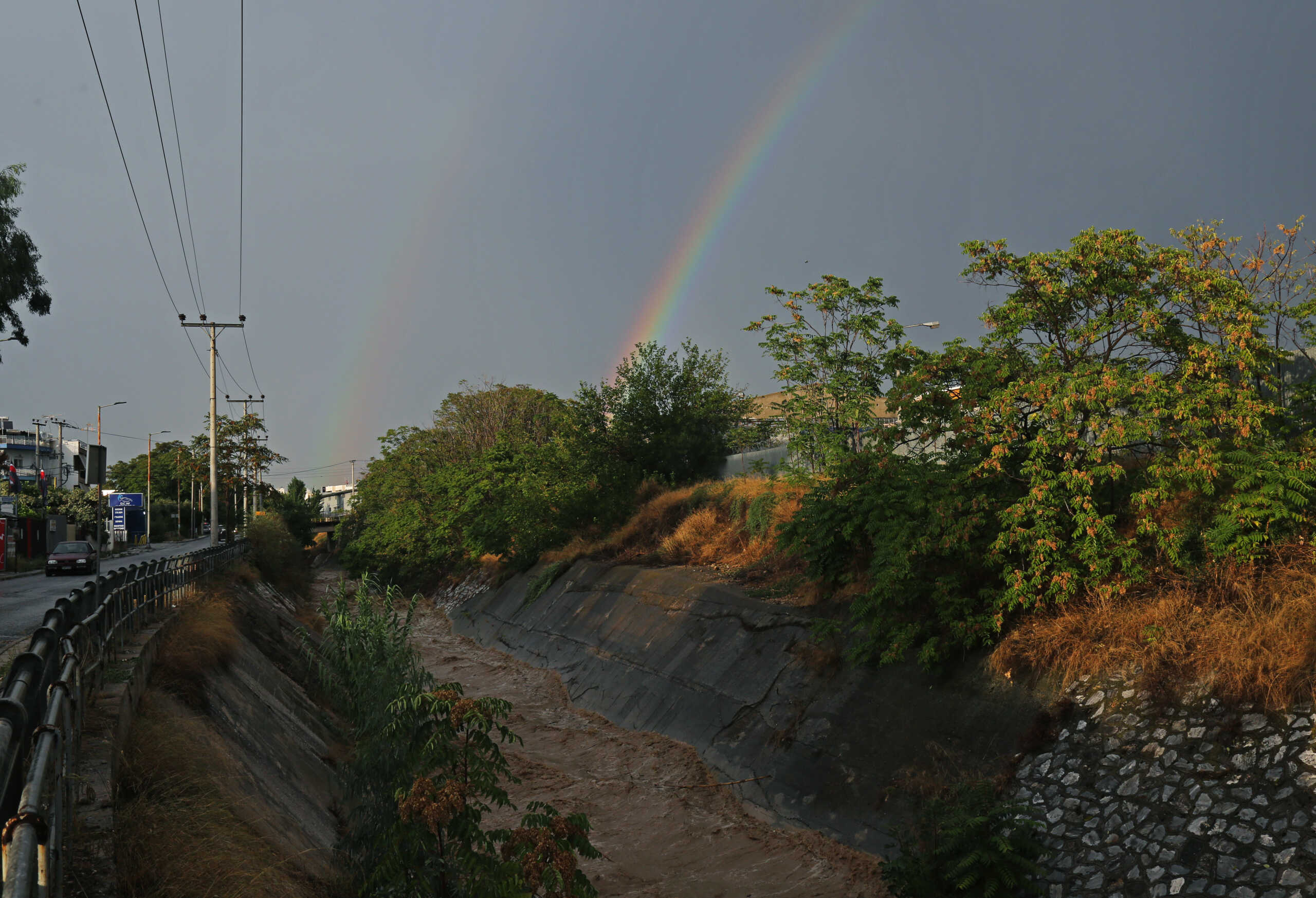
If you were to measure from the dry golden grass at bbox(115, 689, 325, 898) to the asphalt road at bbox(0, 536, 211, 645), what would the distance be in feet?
11.4

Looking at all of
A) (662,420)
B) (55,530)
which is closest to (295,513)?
(55,530)

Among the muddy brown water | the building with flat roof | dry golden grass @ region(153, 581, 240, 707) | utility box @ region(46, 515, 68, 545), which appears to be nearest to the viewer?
dry golden grass @ region(153, 581, 240, 707)

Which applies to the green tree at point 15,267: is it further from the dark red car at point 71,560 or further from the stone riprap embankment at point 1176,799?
the stone riprap embankment at point 1176,799

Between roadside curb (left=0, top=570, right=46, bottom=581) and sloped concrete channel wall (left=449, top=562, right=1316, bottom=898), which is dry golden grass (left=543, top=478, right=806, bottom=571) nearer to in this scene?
sloped concrete channel wall (left=449, top=562, right=1316, bottom=898)

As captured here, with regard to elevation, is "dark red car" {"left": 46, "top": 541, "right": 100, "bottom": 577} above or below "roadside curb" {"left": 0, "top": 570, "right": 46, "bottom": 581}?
above

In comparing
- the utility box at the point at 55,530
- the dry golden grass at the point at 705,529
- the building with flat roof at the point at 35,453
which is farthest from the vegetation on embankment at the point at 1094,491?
the building with flat roof at the point at 35,453

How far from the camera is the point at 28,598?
24250 mm

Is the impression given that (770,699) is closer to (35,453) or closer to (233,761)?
(233,761)

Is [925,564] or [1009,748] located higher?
[925,564]

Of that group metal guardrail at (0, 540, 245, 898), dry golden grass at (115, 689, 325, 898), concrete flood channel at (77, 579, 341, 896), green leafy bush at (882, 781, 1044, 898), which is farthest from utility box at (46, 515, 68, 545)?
green leafy bush at (882, 781, 1044, 898)

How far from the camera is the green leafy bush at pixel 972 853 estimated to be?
27.1 feet

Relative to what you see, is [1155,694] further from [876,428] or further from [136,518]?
[136,518]

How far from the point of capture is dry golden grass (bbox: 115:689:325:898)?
5.12 m

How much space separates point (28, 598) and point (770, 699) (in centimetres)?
2042
